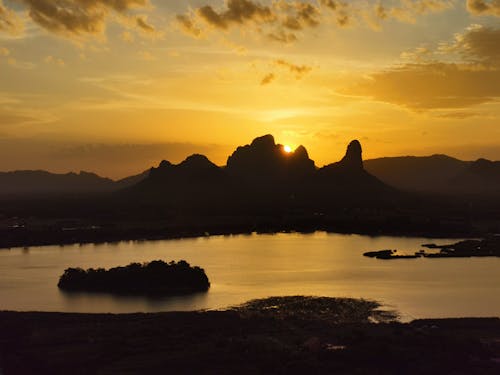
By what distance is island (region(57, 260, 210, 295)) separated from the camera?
65688 mm

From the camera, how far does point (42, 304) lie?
194 ft

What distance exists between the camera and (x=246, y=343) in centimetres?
4038

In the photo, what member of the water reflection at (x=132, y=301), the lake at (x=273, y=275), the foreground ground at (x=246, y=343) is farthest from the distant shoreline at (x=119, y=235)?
the foreground ground at (x=246, y=343)

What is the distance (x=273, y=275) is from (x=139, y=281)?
16980 mm

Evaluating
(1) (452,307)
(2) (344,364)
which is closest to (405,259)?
(1) (452,307)

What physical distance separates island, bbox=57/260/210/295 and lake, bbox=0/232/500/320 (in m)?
1.83

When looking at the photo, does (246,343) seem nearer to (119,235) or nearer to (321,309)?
(321,309)

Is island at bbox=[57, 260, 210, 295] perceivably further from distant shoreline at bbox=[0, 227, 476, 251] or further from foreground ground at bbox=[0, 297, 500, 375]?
distant shoreline at bbox=[0, 227, 476, 251]

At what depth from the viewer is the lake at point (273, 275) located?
58.5m

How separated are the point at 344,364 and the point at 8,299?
3639 centimetres

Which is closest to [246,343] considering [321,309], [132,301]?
[321,309]

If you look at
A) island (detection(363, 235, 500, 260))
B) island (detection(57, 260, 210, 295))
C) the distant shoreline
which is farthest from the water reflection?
the distant shoreline

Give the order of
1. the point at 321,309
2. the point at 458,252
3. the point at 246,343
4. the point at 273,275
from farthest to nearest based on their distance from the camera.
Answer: the point at 458,252
the point at 273,275
the point at 321,309
the point at 246,343

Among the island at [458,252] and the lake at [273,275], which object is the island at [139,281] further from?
the island at [458,252]
